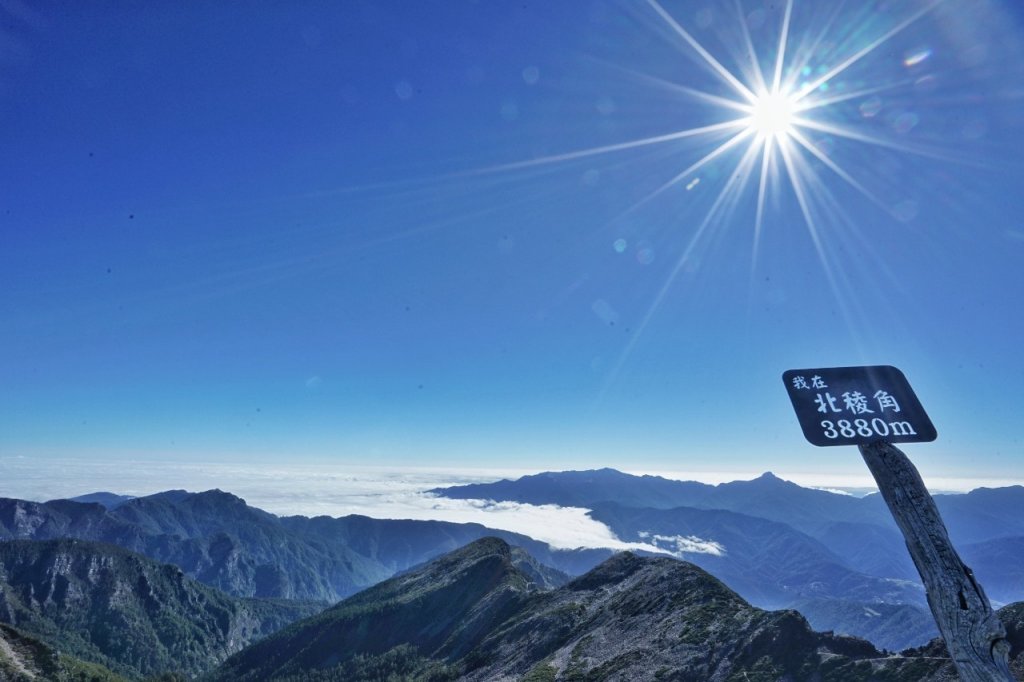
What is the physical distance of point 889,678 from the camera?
45.4 meters

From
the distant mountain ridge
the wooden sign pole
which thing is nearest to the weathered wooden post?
the wooden sign pole

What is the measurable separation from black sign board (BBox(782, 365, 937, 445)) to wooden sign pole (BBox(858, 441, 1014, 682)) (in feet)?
2.26

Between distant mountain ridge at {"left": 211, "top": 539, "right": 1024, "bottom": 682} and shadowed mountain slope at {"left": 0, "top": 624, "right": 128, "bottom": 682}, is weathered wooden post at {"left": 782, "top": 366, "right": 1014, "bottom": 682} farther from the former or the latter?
shadowed mountain slope at {"left": 0, "top": 624, "right": 128, "bottom": 682}

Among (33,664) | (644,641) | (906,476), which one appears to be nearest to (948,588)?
(906,476)

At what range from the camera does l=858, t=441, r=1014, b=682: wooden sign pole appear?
19.7ft

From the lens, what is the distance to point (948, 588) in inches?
254

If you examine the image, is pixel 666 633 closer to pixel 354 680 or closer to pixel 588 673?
pixel 588 673

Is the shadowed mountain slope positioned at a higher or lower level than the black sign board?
lower

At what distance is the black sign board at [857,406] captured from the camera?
7809 mm

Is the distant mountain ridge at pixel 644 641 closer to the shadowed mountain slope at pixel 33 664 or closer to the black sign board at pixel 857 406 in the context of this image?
the black sign board at pixel 857 406

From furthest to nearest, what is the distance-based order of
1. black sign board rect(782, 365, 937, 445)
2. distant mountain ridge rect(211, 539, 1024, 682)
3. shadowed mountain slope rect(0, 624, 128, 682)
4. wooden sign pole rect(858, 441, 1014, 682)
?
shadowed mountain slope rect(0, 624, 128, 682), distant mountain ridge rect(211, 539, 1024, 682), black sign board rect(782, 365, 937, 445), wooden sign pole rect(858, 441, 1014, 682)

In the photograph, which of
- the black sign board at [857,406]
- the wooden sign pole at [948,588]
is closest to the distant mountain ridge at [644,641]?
the black sign board at [857,406]

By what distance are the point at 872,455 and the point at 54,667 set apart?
254 m

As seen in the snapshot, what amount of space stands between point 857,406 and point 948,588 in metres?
2.74
